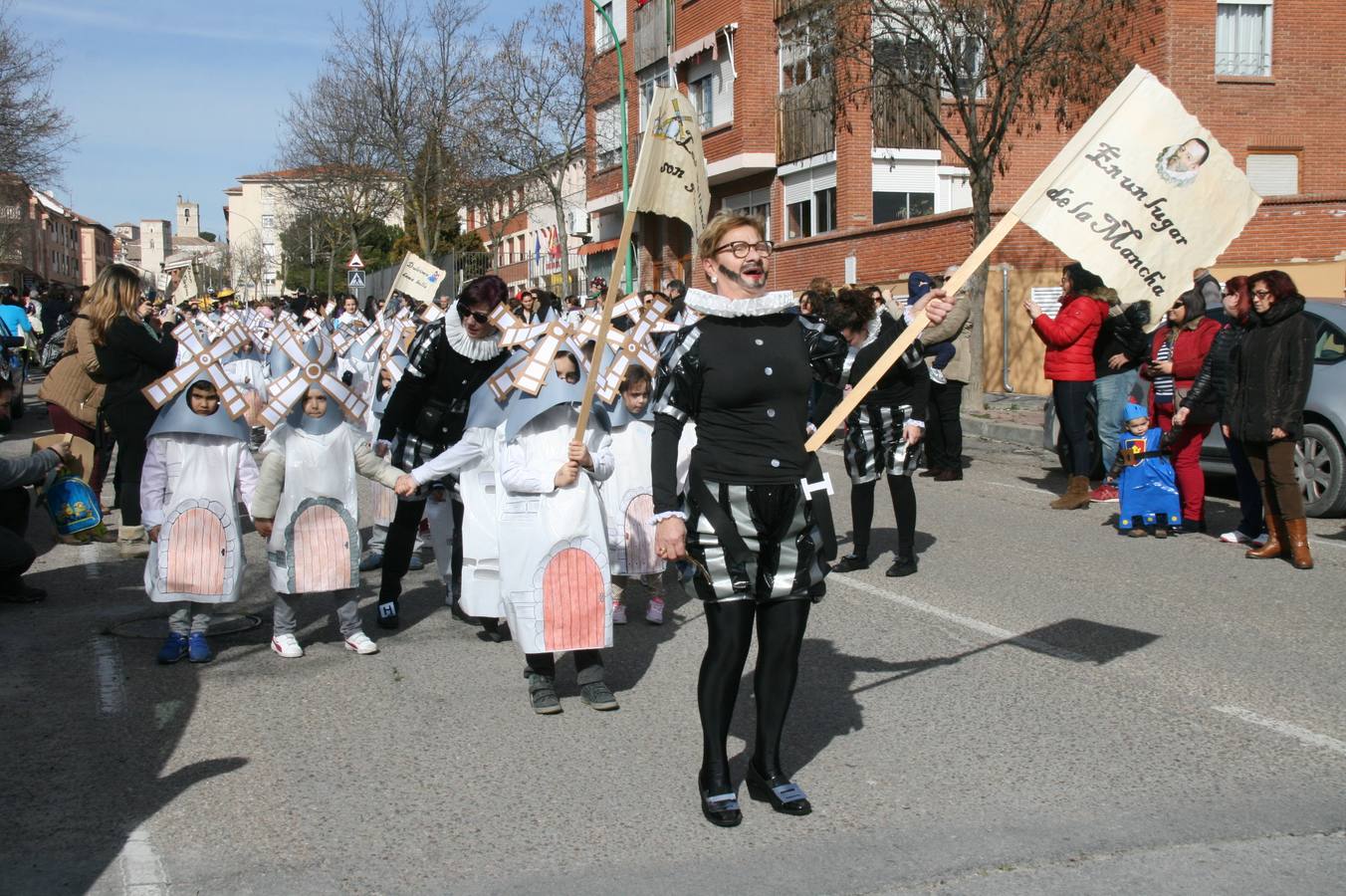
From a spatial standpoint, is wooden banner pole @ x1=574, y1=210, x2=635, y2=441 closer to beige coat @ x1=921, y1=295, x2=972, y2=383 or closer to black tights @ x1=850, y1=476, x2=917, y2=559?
black tights @ x1=850, y1=476, x2=917, y2=559

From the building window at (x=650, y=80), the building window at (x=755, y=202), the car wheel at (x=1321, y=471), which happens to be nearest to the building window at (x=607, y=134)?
the building window at (x=650, y=80)

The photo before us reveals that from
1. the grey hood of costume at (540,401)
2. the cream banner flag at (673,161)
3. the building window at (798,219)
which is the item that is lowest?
the grey hood of costume at (540,401)

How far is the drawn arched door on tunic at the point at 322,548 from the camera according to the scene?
21.8ft

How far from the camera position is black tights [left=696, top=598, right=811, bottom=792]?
14.7 feet

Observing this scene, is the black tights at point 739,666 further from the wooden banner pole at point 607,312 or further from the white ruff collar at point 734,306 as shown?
the wooden banner pole at point 607,312

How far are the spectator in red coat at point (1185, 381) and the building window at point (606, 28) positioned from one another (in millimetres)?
32629

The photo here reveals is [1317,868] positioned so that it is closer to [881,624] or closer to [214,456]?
[881,624]

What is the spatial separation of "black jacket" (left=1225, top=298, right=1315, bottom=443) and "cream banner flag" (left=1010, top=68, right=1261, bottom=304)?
409cm

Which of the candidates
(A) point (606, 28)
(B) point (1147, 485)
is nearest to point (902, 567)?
(B) point (1147, 485)

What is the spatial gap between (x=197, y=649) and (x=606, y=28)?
128 feet

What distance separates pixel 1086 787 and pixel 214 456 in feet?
14.3

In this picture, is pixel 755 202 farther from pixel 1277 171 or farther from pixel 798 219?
pixel 1277 171

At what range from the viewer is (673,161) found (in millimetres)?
6344

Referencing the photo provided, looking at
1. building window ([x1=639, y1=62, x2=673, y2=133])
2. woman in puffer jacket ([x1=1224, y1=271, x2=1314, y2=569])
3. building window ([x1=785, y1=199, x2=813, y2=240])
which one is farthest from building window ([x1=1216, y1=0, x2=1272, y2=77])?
woman in puffer jacket ([x1=1224, y1=271, x2=1314, y2=569])
